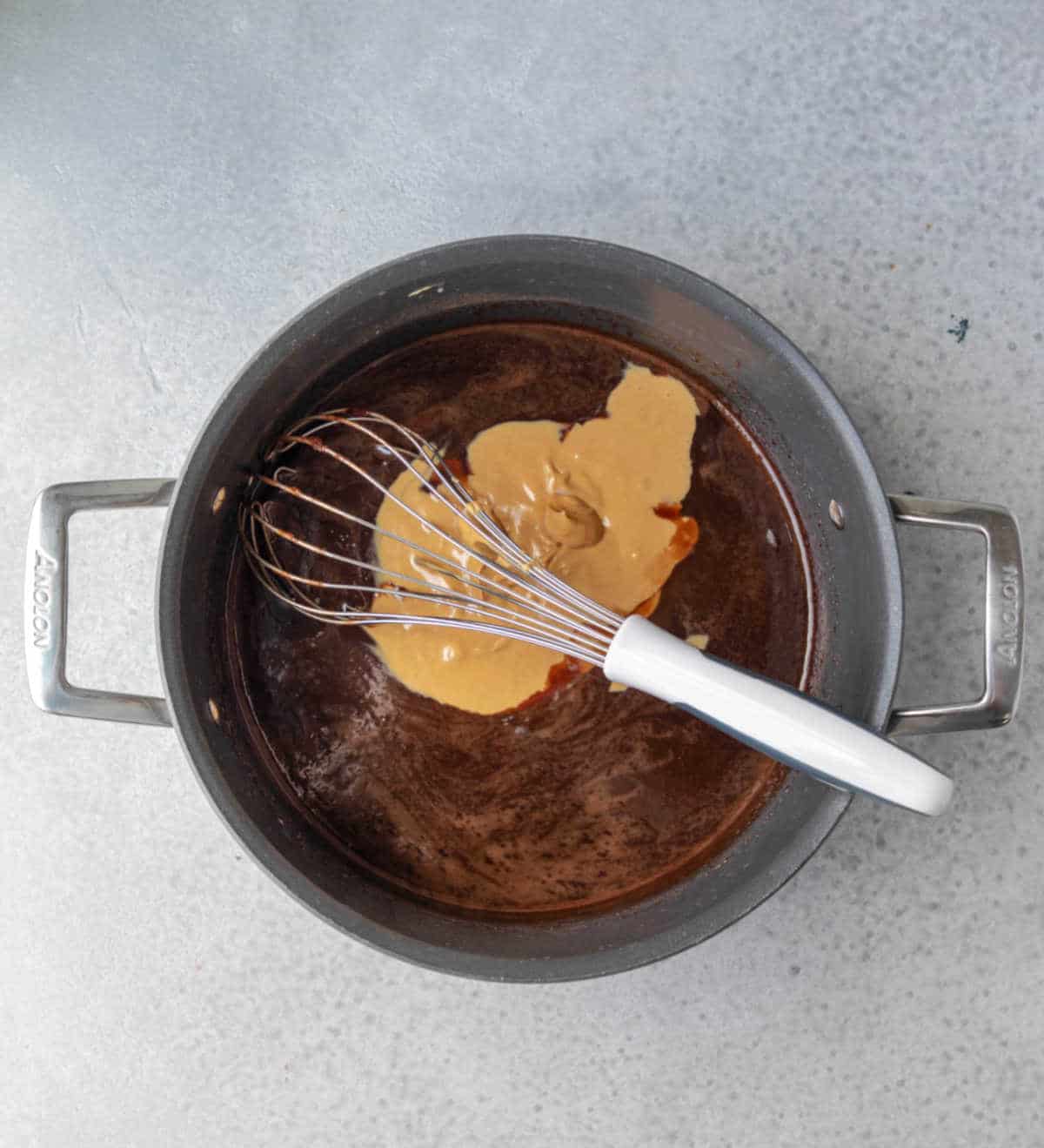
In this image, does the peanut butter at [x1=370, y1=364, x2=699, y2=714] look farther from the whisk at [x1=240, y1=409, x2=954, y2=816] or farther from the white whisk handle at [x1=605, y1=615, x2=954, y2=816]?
the white whisk handle at [x1=605, y1=615, x2=954, y2=816]

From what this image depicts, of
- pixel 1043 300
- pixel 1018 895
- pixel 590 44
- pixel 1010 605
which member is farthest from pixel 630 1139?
pixel 590 44

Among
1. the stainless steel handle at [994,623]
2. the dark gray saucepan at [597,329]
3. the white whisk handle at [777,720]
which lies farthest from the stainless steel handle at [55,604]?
the stainless steel handle at [994,623]

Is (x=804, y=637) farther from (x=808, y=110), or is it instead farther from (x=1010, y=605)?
(x=808, y=110)

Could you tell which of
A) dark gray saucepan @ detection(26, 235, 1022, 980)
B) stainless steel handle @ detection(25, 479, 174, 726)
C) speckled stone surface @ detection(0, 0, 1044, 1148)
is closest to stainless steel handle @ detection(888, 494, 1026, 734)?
dark gray saucepan @ detection(26, 235, 1022, 980)

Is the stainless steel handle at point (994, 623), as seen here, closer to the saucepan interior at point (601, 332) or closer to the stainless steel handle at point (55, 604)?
the saucepan interior at point (601, 332)

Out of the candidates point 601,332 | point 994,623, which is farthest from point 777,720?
point 601,332
